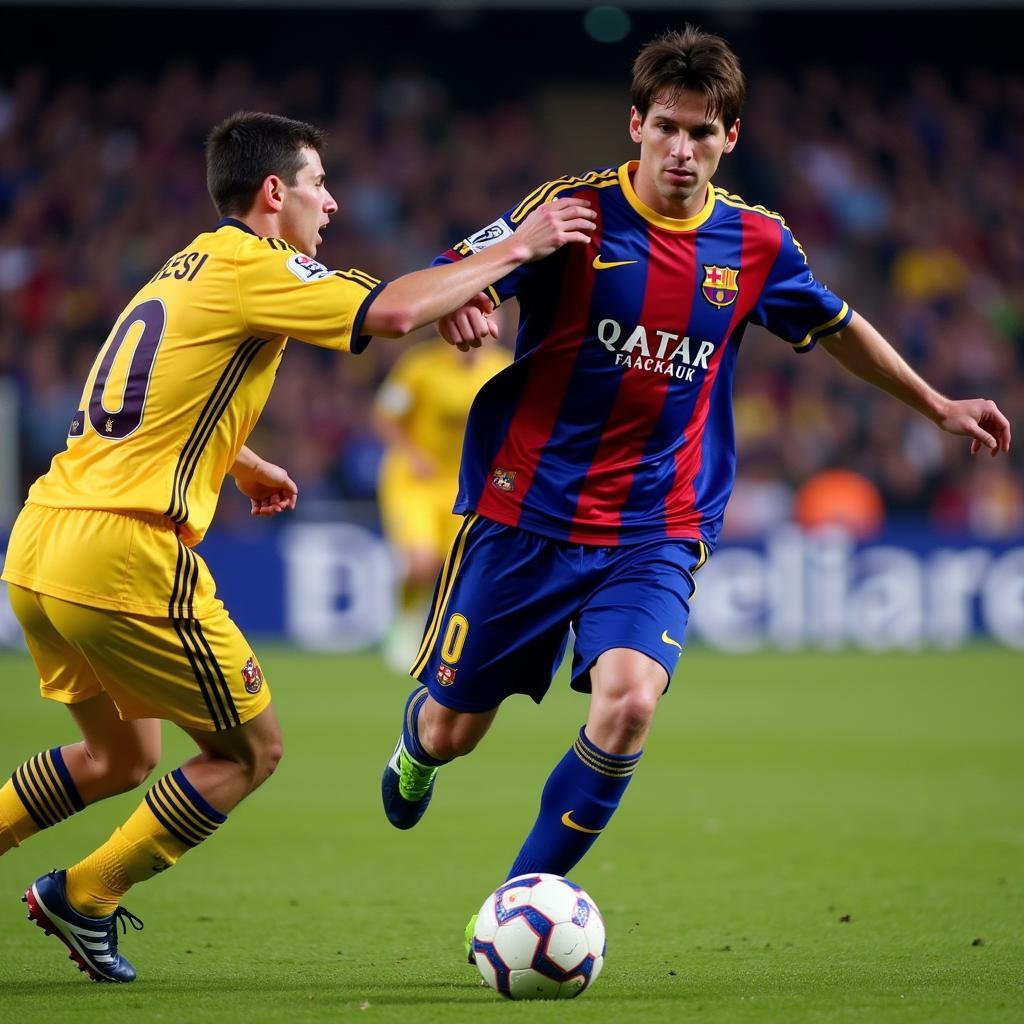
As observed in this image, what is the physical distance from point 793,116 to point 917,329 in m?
4.30

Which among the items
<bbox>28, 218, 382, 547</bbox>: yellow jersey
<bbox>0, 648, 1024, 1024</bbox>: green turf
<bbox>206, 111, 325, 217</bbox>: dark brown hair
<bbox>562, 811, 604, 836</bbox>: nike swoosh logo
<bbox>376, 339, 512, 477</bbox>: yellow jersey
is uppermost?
<bbox>206, 111, 325, 217</bbox>: dark brown hair

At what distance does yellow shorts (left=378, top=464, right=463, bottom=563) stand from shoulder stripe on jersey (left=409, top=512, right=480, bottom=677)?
7.05 m

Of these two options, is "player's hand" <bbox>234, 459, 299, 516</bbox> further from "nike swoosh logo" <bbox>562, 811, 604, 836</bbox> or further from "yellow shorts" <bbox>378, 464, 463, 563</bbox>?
"yellow shorts" <bbox>378, 464, 463, 563</bbox>

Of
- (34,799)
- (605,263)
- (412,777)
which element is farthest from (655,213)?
(34,799)

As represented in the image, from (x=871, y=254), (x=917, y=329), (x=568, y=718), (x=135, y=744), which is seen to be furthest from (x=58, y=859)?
(x=871, y=254)

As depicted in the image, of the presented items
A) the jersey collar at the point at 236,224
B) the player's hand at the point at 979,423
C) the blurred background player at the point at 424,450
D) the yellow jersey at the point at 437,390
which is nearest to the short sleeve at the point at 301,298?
the jersey collar at the point at 236,224

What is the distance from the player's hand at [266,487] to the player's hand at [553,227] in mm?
977

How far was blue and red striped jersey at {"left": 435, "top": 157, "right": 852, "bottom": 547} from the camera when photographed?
183 inches

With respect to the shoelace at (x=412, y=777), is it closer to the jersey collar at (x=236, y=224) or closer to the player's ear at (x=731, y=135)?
the jersey collar at (x=236, y=224)

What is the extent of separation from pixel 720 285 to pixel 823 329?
0.41 m

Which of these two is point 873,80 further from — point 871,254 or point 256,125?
point 256,125

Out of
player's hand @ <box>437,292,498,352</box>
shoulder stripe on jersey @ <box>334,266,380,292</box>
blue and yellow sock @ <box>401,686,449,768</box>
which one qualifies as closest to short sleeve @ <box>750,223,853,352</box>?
player's hand @ <box>437,292,498,352</box>

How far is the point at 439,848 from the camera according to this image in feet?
21.8

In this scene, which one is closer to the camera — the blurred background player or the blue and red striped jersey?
the blue and red striped jersey
